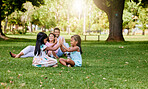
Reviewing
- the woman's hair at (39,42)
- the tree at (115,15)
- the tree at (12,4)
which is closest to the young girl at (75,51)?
the woman's hair at (39,42)

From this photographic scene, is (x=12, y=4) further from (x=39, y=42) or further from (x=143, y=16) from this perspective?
(x=143, y=16)

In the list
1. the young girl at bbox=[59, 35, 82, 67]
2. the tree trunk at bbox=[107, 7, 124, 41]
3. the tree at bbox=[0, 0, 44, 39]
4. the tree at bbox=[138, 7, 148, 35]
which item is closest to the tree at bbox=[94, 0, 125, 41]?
the tree trunk at bbox=[107, 7, 124, 41]

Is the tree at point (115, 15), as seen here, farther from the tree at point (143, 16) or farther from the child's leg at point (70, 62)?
the tree at point (143, 16)

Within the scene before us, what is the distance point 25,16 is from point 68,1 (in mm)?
18122

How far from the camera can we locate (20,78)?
22.2ft

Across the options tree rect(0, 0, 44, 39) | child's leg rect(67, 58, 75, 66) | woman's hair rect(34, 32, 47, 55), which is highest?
tree rect(0, 0, 44, 39)

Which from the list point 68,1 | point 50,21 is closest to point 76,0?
point 68,1

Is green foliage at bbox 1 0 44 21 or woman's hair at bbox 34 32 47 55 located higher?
green foliage at bbox 1 0 44 21

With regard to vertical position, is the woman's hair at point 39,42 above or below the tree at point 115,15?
below

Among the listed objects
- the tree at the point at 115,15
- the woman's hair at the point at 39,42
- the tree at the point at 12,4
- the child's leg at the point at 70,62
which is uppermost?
the tree at the point at 12,4

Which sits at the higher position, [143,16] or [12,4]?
[12,4]

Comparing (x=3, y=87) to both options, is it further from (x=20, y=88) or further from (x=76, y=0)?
(x=76, y=0)

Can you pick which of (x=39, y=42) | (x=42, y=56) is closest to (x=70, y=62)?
(x=42, y=56)

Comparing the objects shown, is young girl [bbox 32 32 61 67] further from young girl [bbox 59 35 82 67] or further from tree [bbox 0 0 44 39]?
tree [bbox 0 0 44 39]
